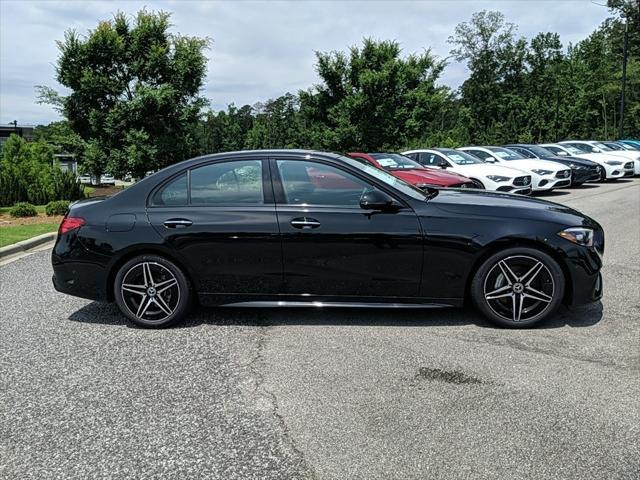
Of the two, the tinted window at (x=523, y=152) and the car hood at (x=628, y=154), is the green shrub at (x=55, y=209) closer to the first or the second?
the tinted window at (x=523, y=152)

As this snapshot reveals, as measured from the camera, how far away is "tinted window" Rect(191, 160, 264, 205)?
4.96 meters

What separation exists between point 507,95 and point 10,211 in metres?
49.3

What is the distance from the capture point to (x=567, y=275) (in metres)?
4.70

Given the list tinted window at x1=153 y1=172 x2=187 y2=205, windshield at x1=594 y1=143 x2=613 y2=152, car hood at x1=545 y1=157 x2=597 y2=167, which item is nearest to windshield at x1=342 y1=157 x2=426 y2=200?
tinted window at x1=153 y1=172 x2=187 y2=205

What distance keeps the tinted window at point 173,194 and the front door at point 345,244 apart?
2.88 ft

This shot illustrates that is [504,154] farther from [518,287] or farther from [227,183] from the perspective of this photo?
[227,183]

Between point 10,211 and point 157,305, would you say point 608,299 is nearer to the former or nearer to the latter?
point 157,305

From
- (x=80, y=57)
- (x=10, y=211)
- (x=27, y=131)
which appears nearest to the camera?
(x=10, y=211)

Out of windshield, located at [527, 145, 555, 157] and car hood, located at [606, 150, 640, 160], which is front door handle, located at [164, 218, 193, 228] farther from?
car hood, located at [606, 150, 640, 160]

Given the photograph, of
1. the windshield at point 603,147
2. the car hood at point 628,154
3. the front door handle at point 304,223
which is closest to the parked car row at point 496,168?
the car hood at point 628,154

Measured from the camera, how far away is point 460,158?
15.7m

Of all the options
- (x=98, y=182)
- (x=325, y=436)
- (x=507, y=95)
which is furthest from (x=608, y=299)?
(x=507, y=95)

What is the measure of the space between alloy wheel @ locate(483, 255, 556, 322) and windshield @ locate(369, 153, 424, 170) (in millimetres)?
8666

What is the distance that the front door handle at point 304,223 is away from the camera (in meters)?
4.75
